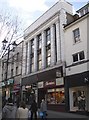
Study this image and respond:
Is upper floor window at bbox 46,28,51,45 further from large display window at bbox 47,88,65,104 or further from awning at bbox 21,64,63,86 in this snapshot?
large display window at bbox 47,88,65,104

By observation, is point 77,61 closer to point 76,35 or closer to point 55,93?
point 76,35

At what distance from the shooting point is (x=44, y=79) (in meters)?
29.7

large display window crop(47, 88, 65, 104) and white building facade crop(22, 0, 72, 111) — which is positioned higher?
white building facade crop(22, 0, 72, 111)

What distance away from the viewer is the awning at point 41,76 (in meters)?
27.7

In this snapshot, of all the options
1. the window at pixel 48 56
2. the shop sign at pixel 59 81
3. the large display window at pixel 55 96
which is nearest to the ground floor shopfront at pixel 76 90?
the shop sign at pixel 59 81

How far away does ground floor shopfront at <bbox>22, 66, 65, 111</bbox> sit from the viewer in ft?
86.6

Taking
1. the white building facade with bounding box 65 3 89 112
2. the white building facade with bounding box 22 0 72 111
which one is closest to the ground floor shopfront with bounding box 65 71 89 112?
the white building facade with bounding box 65 3 89 112

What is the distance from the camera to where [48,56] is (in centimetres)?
3075

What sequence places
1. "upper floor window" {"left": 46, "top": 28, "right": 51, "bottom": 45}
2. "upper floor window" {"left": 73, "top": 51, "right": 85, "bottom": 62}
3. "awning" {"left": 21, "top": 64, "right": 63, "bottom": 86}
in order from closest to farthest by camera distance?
"upper floor window" {"left": 73, "top": 51, "right": 85, "bottom": 62}
"awning" {"left": 21, "top": 64, "right": 63, "bottom": 86}
"upper floor window" {"left": 46, "top": 28, "right": 51, "bottom": 45}

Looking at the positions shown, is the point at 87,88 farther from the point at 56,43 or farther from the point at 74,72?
the point at 56,43

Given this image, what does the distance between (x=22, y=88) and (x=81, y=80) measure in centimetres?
1577

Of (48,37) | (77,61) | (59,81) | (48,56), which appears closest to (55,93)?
(59,81)

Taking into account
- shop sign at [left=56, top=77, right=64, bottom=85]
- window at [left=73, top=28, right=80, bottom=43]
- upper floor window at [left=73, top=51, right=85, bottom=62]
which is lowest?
shop sign at [left=56, top=77, right=64, bottom=85]

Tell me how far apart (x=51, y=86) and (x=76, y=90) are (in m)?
4.04
